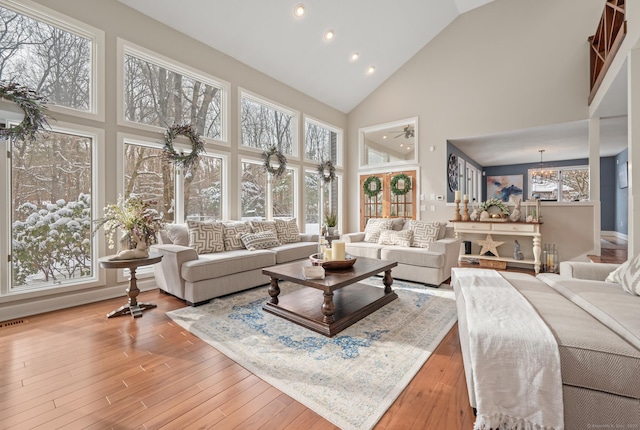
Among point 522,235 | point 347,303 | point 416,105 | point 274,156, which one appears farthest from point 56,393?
point 416,105

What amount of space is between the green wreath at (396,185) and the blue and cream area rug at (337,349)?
3.51m

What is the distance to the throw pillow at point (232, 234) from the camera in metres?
4.06

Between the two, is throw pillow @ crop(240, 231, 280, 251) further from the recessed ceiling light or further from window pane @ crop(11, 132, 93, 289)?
the recessed ceiling light

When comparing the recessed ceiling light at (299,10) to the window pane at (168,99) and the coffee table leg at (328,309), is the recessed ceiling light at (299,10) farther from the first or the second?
the coffee table leg at (328,309)

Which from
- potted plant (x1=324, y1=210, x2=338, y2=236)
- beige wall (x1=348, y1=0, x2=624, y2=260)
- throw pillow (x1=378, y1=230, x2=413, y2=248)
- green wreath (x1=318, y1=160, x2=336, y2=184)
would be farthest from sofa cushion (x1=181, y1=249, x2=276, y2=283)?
beige wall (x1=348, y1=0, x2=624, y2=260)

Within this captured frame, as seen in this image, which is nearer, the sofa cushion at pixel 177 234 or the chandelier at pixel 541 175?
the sofa cushion at pixel 177 234

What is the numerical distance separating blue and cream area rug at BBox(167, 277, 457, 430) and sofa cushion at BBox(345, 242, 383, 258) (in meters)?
1.19

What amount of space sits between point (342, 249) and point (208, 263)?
153 centimetres

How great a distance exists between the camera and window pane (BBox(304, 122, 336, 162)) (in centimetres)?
658

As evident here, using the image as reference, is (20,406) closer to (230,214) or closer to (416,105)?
(230,214)

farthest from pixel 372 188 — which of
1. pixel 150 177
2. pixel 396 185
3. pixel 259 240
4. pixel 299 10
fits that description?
pixel 150 177

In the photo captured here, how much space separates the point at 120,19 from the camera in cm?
365

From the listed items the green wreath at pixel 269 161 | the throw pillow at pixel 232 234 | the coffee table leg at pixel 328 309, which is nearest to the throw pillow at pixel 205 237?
the throw pillow at pixel 232 234

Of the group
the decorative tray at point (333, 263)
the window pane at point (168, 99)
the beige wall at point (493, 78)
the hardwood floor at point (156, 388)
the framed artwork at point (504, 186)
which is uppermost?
the beige wall at point (493, 78)
